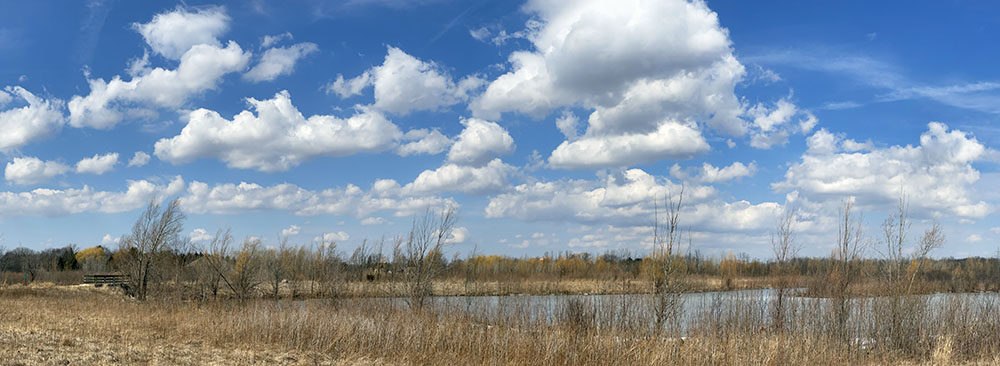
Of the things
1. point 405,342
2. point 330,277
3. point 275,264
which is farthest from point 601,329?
point 275,264

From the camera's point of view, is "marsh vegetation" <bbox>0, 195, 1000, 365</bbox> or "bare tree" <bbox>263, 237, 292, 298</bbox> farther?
"bare tree" <bbox>263, 237, 292, 298</bbox>

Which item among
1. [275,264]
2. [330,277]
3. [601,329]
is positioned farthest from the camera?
[275,264]

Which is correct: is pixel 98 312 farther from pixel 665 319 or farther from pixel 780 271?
pixel 780 271

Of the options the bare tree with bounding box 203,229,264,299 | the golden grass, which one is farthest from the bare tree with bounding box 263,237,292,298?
the golden grass

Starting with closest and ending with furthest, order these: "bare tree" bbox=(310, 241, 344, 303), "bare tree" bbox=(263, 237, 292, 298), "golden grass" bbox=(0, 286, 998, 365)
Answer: "golden grass" bbox=(0, 286, 998, 365) → "bare tree" bbox=(310, 241, 344, 303) → "bare tree" bbox=(263, 237, 292, 298)

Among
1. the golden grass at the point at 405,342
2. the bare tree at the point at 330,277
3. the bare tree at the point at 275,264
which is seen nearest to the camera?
the golden grass at the point at 405,342

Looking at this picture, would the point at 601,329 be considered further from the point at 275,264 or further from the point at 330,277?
the point at 275,264

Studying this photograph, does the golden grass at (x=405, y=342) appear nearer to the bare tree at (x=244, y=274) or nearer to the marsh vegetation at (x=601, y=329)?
the marsh vegetation at (x=601, y=329)

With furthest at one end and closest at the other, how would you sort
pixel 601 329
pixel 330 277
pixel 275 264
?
pixel 275 264 < pixel 330 277 < pixel 601 329

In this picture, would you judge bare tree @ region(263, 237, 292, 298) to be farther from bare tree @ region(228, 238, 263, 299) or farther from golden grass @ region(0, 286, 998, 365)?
golden grass @ region(0, 286, 998, 365)

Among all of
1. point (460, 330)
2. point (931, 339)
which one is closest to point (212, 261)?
point (460, 330)

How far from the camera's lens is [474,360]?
1298cm

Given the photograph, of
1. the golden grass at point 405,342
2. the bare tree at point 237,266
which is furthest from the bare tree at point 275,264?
the golden grass at point 405,342

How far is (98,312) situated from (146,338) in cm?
802
